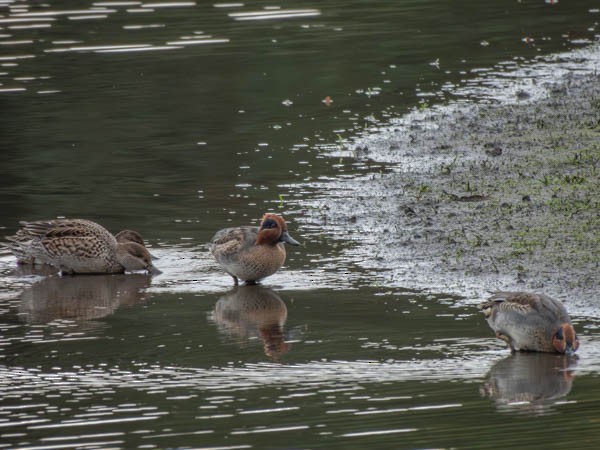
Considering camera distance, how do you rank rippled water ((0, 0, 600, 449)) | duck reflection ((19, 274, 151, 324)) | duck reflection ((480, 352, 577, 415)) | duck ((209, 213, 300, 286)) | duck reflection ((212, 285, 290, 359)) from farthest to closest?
duck ((209, 213, 300, 286)) < duck reflection ((19, 274, 151, 324)) < duck reflection ((212, 285, 290, 359)) < duck reflection ((480, 352, 577, 415)) < rippled water ((0, 0, 600, 449))

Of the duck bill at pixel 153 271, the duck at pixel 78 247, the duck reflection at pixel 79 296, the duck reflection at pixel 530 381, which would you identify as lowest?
the duck reflection at pixel 79 296

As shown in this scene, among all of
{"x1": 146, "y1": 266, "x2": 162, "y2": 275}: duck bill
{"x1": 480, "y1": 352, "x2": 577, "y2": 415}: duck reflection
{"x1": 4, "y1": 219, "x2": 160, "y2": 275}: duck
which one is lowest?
{"x1": 480, "y1": 352, "x2": 577, "y2": 415}: duck reflection

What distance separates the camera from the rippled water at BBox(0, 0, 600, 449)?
900cm

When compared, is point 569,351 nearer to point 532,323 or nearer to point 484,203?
point 532,323

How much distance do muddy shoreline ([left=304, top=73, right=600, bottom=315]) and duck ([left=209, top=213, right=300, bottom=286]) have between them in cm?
84

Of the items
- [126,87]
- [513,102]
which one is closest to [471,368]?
[513,102]

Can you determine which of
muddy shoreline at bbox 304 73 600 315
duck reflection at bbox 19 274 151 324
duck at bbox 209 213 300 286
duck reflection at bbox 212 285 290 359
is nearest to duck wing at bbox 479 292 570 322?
muddy shoreline at bbox 304 73 600 315

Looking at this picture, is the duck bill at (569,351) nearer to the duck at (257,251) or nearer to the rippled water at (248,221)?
the rippled water at (248,221)

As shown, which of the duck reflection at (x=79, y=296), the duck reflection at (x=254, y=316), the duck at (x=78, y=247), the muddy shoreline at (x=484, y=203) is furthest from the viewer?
the duck at (x=78, y=247)

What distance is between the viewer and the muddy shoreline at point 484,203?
40.4ft

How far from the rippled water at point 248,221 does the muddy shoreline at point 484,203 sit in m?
0.31

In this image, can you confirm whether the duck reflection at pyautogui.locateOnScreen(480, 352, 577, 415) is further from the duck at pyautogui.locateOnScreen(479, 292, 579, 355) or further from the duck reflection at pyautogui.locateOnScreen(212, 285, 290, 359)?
the duck reflection at pyautogui.locateOnScreen(212, 285, 290, 359)

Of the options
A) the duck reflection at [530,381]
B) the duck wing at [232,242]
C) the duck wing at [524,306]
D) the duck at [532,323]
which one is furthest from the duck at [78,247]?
the duck reflection at [530,381]

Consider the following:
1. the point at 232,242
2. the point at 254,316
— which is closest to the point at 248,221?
the point at 232,242
